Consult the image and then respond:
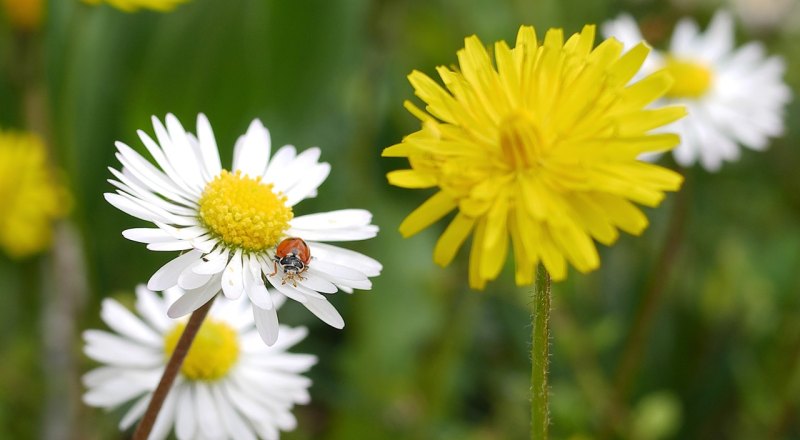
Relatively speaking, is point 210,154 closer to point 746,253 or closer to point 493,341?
point 493,341

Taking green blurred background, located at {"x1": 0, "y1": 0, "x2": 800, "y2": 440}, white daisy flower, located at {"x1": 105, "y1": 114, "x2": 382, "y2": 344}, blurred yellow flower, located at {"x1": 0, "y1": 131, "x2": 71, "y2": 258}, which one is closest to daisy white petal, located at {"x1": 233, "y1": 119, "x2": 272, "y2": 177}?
white daisy flower, located at {"x1": 105, "y1": 114, "x2": 382, "y2": 344}

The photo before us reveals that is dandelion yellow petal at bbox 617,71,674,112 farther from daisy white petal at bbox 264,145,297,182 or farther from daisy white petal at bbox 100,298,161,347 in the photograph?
daisy white petal at bbox 100,298,161,347

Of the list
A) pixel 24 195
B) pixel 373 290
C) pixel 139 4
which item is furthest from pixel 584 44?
pixel 24 195

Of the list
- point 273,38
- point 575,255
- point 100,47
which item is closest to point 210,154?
point 575,255

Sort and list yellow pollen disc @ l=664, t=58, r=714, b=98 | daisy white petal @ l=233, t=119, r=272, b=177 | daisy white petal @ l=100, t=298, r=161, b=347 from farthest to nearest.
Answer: yellow pollen disc @ l=664, t=58, r=714, b=98, daisy white petal @ l=100, t=298, r=161, b=347, daisy white petal @ l=233, t=119, r=272, b=177

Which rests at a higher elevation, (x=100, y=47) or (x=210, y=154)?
(x=100, y=47)

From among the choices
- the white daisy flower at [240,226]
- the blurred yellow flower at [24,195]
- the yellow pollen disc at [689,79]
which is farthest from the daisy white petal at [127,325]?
the yellow pollen disc at [689,79]

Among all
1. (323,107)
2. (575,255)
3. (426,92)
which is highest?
(323,107)
